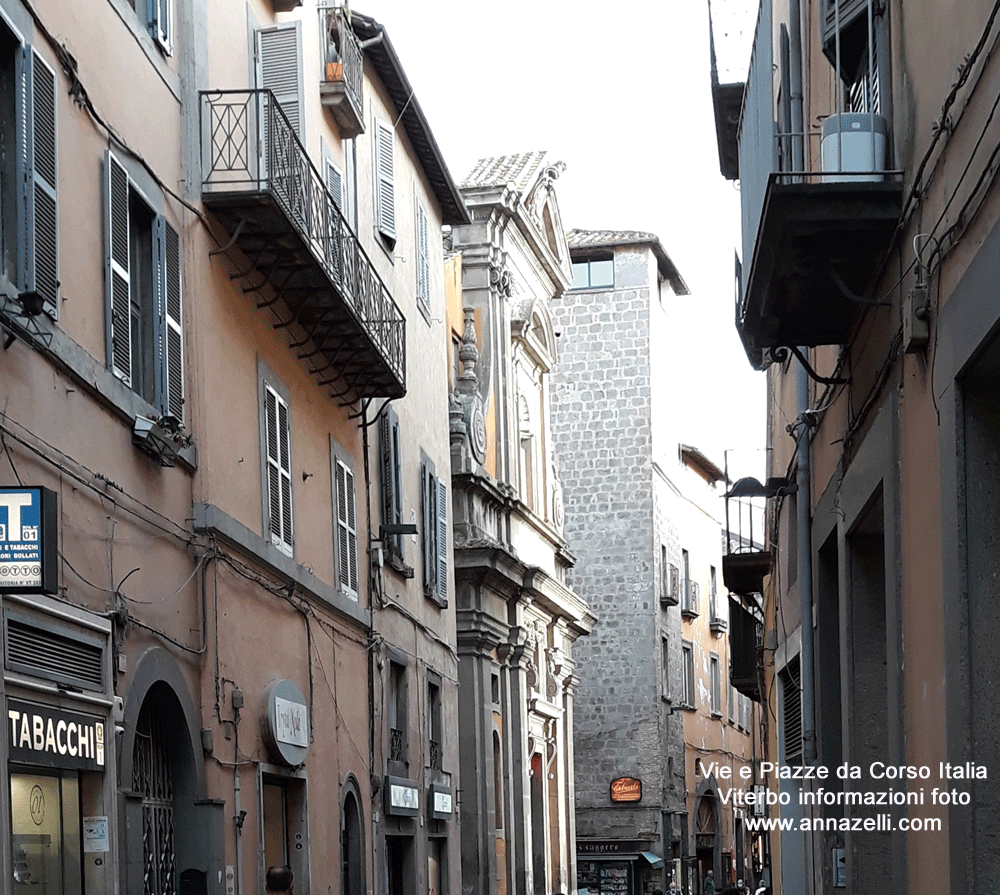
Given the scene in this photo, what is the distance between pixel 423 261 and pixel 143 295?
12.6 metres

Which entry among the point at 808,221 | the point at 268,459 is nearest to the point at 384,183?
the point at 268,459

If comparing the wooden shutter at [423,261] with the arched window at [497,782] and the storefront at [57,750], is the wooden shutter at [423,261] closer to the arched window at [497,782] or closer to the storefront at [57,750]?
the arched window at [497,782]

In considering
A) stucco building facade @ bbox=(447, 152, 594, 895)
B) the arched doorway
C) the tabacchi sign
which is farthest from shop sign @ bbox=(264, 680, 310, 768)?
the tabacchi sign

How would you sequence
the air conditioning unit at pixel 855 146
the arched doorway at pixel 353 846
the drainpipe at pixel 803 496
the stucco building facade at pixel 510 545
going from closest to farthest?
the air conditioning unit at pixel 855 146, the drainpipe at pixel 803 496, the arched doorway at pixel 353 846, the stucco building facade at pixel 510 545

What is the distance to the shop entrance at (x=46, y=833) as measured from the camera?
9562 millimetres

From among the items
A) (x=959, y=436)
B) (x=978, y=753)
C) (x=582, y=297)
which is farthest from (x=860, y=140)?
(x=582, y=297)

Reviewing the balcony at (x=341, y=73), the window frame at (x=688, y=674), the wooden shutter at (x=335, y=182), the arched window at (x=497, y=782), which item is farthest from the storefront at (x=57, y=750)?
the window frame at (x=688, y=674)

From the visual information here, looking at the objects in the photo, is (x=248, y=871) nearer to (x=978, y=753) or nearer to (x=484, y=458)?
(x=978, y=753)

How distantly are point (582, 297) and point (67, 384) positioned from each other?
36775 mm

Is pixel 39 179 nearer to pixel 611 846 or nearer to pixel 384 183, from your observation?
pixel 384 183

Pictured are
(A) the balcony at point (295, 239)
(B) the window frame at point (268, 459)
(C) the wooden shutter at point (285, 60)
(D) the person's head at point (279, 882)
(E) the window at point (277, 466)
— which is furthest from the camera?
(C) the wooden shutter at point (285, 60)

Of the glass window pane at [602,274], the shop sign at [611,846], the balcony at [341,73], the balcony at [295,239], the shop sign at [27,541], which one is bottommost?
the shop sign at [611,846]

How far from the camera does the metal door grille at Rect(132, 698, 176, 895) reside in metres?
12.1

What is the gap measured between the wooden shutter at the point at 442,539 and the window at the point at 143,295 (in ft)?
38.0
